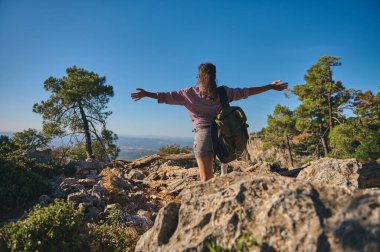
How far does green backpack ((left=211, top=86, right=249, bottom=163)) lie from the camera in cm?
389

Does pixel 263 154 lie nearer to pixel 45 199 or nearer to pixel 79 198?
pixel 45 199

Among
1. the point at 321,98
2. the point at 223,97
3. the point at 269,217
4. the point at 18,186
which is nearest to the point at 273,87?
the point at 223,97

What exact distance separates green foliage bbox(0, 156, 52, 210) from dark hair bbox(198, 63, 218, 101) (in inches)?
215

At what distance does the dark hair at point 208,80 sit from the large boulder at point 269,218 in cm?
Answer: 145

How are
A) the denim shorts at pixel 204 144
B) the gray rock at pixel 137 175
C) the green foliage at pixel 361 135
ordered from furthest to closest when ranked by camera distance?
the green foliage at pixel 361 135, the gray rock at pixel 137 175, the denim shorts at pixel 204 144

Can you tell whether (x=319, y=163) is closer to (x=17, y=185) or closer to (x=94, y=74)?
(x=17, y=185)

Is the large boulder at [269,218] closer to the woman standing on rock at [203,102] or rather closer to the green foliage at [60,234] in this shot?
the woman standing on rock at [203,102]

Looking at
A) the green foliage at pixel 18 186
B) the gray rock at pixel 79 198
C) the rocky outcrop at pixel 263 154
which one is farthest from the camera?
the rocky outcrop at pixel 263 154

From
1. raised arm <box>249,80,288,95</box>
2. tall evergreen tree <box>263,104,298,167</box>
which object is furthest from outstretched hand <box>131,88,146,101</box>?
tall evergreen tree <box>263,104,298,167</box>

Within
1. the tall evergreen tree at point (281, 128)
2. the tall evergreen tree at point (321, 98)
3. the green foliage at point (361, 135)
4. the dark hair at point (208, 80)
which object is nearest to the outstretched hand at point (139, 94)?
the dark hair at point (208, 80)

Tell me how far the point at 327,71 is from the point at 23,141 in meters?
28.5

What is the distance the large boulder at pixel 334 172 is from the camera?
533cm

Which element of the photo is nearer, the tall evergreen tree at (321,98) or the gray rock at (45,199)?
the gray rock at (45,199)

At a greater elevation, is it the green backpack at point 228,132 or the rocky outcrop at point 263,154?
the green backpack at point 228,132
